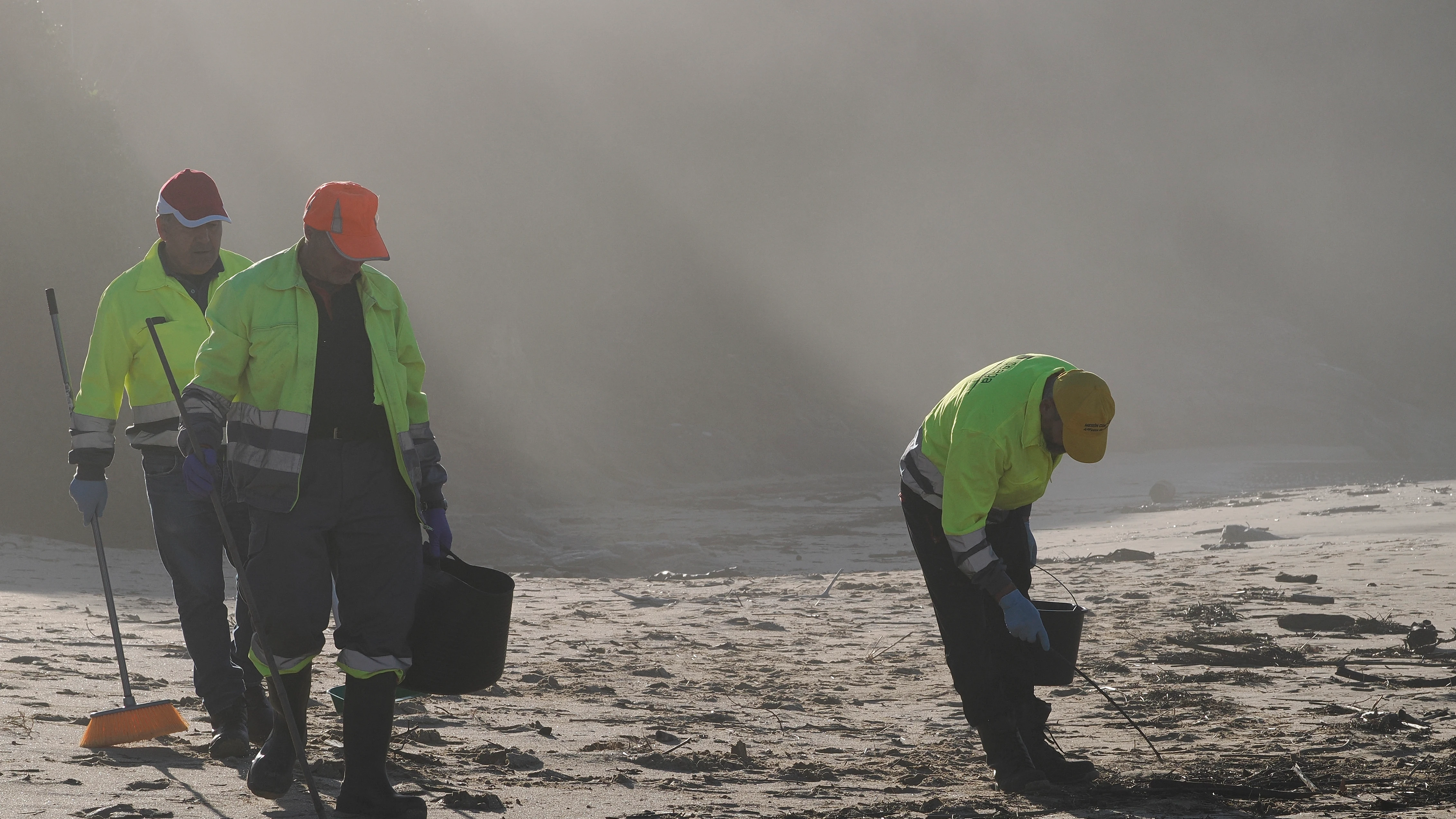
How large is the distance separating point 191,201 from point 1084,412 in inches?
113

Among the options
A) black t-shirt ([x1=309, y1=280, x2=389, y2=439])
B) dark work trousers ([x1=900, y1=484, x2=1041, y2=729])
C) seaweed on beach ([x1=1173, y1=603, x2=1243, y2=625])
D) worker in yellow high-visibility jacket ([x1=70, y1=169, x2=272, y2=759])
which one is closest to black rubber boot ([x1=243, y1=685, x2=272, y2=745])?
worker in yellow high-visibility jacket ([x1=70, y1=169, x2=272, y2=759])

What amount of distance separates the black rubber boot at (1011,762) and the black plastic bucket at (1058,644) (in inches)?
8.7

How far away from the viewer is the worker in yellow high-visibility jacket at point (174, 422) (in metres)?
3.82

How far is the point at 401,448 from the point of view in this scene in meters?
3.16

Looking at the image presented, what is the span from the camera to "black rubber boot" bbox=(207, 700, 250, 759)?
143 inches

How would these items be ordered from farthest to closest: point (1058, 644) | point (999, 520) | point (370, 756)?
point (1058, 644), point (999, 520), point (370, 756)

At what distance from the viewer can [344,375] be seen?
10.4 feet

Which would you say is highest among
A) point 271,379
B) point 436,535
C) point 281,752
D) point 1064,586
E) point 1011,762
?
point 271,379

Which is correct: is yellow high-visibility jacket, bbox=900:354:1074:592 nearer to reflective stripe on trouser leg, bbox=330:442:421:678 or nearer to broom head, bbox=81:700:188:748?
reflective stripe on trouser leg, bbox=330:442:421:678

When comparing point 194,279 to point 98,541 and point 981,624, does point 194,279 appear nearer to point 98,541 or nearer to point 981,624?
point 98,541

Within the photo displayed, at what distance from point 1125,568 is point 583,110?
119 feet

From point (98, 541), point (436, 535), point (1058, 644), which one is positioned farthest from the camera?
point (98, 541)

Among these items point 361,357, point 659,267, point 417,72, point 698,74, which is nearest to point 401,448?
point 361,357

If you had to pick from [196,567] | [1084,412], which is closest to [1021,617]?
[1084,412]
